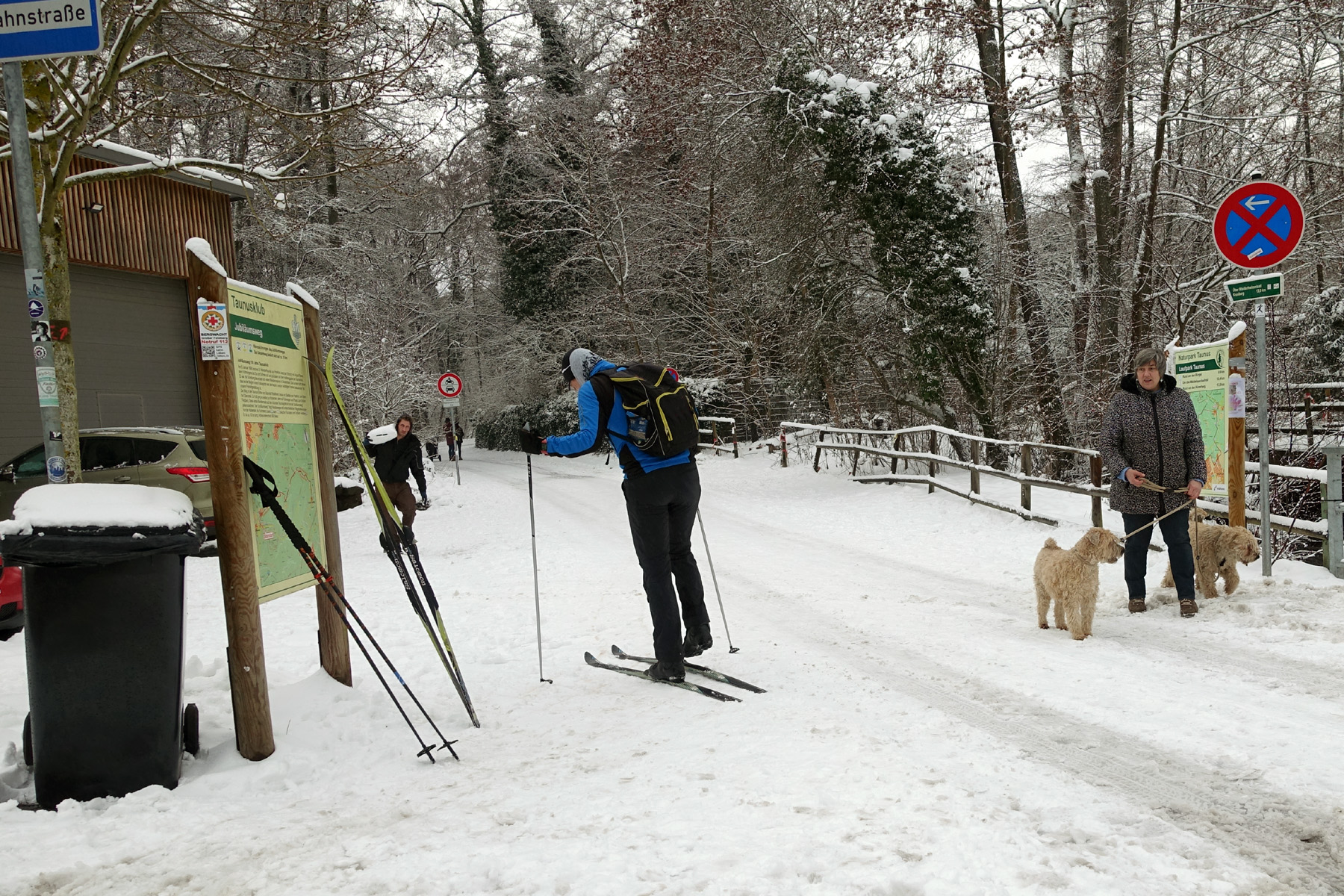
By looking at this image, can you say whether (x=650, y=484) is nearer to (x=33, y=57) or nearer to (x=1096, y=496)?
(x=33, y=57)

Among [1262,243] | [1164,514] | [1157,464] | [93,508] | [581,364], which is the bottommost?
[1164,514]

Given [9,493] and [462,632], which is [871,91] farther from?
[9,493]

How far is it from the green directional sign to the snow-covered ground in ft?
7.12

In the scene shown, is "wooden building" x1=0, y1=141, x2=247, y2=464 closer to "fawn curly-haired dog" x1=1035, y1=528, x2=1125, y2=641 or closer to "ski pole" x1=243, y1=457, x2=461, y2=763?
"ski pole" x1=243, y1=457, x2=461, y2=763

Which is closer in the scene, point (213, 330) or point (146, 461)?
point (213, 330)

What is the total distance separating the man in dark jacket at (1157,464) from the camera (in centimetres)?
620

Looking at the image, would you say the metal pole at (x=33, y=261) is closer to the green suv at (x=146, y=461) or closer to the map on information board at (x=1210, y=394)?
the green suv at (x=146, y=461)

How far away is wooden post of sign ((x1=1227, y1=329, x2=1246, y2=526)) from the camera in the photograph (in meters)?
7.14

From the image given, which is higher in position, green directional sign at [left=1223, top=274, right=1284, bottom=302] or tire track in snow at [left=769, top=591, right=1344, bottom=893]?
green directional sign at [left=1223, top=274, right=1284, bottom=302]

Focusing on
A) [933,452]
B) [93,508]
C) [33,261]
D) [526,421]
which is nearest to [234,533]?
[93,508]

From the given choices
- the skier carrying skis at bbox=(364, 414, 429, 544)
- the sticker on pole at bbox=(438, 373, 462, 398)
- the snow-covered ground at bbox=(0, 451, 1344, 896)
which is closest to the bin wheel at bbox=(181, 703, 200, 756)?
the snow-covered ground at bbox=(0, 451, 1344, 896)

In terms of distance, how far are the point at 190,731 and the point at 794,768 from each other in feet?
9.22

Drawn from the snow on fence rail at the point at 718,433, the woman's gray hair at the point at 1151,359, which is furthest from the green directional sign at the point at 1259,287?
the snow on fence rail at the point at 718,433

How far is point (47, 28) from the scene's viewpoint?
354 centimetres
